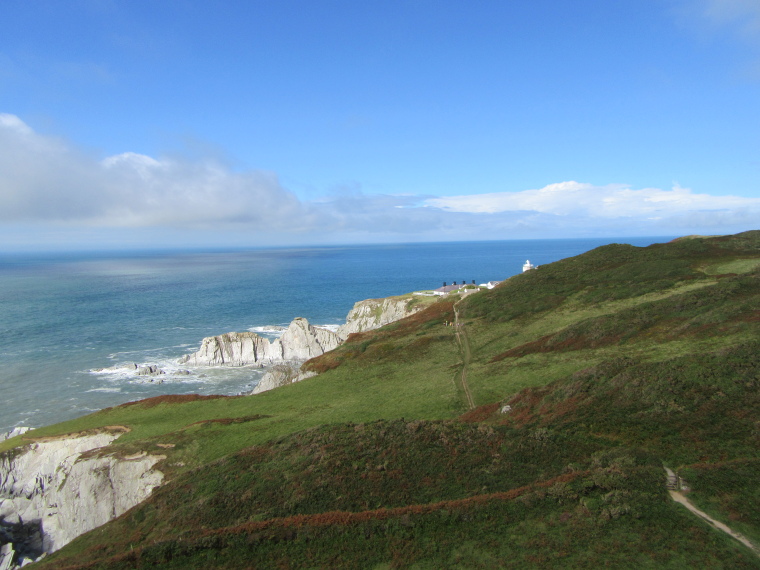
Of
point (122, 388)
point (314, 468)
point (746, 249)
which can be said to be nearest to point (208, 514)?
point (314, 468)

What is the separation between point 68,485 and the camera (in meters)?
27.9

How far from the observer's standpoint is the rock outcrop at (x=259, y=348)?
252 feet

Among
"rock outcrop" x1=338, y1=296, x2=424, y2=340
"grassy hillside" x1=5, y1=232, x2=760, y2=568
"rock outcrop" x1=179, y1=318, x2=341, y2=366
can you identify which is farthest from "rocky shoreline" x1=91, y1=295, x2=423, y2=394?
"grassy hillside" x1=5, y1=232, x2=760, y2=568

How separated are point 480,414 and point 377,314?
62319 millimetres

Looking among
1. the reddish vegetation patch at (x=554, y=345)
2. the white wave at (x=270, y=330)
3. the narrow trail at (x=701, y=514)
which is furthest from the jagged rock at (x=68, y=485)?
the white wave at (x=270, y=330)

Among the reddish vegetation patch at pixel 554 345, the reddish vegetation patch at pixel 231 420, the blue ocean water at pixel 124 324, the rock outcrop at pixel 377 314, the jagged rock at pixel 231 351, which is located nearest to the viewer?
the reddish vegetation patch at pixel 231 420

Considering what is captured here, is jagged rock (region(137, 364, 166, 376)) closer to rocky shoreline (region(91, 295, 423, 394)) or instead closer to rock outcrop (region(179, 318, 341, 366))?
rocky shoreline (region(91, 295, 423, 394))

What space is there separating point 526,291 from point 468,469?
43091 millimetres

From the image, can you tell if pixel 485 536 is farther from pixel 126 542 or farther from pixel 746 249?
pixel 746 249

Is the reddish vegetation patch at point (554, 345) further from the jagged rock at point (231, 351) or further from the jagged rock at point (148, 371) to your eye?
the jagged rock at point (148, 371)

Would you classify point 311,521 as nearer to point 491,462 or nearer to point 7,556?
point 491,462

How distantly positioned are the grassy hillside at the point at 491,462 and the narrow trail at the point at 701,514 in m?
0.29

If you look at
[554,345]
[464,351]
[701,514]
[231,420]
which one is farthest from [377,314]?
[701,514]

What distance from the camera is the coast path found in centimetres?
3234
